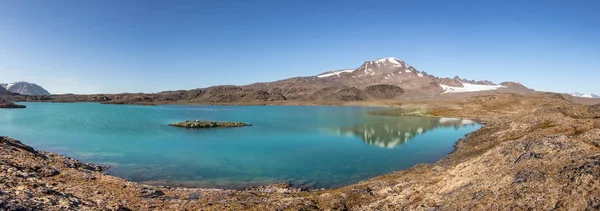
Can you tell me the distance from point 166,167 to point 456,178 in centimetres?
3095

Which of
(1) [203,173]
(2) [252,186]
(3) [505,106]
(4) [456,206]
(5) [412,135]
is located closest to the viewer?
(4) [456,206]

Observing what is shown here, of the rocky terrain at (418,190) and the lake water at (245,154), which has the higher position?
the rocky terrain at (418,190)

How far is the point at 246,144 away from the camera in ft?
190

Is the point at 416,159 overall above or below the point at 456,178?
below

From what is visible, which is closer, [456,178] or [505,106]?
[456,178]

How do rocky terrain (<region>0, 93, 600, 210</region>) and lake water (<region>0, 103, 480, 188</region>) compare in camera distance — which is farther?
lake water (<region>0, 103, 480, 188</region>)

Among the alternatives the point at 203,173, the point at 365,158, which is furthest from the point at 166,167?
the point at 365,158

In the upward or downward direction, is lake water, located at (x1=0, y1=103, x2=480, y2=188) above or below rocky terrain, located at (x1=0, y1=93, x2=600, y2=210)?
below

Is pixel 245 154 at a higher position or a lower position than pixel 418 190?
lower

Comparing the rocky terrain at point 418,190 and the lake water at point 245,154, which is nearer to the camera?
the rocky terrain at point 418,190

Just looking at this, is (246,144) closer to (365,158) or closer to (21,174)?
(365,158)

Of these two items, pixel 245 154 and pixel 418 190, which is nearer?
pixel 418 190

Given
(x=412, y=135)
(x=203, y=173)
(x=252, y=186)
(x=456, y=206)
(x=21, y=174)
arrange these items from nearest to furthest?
(x=456, y=206) < (x=21, y=174) < (x=252, y=186) < (x=203, y=173) < (x=412, y=135)

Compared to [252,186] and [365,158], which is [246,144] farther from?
[252,186]
